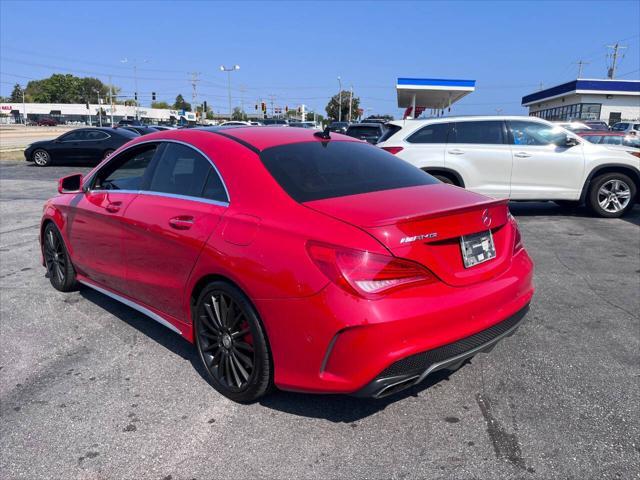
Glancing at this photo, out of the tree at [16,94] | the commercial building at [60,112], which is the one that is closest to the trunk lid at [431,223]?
the commercial building at [60,112]

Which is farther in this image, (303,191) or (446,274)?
(303,191)

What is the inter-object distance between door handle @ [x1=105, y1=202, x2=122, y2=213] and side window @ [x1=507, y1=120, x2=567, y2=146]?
280 inches

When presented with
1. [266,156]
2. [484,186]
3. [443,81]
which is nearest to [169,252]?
[266,156]

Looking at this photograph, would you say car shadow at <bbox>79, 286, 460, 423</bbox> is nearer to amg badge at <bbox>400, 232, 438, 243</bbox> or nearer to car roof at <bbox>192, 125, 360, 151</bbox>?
amg badge at <bbox>400, 232, 438, 243</bbox>

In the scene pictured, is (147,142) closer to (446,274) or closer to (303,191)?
(303,191)

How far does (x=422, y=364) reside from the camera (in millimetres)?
2695

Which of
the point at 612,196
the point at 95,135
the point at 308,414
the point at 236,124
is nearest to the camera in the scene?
the point at 308,414

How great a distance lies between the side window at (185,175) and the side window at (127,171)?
0.22 m

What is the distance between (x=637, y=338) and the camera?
4102 millimetres

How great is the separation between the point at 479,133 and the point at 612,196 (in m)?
2.55

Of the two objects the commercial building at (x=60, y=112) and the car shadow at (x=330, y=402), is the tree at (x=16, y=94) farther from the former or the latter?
the car shadow at (x=330, y=402)

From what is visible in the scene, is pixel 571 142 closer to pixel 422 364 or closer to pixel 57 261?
pixel 422 364

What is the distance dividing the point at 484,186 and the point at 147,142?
655cm

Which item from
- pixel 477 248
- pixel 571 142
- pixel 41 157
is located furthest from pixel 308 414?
pixel 41 157
